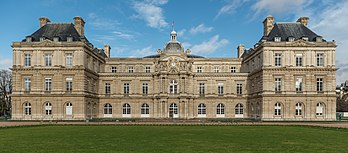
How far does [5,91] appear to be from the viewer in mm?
78625

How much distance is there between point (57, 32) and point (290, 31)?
1604 inches

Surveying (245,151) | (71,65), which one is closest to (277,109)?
(71,65)

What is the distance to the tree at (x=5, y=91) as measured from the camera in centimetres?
7569

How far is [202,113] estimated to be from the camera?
63.2 m

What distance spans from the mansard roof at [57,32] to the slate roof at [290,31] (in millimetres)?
33915

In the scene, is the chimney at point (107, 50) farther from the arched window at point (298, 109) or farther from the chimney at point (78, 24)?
the arched window at point (298, 109)

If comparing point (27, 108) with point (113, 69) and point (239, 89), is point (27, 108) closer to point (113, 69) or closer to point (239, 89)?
point (113, 69)

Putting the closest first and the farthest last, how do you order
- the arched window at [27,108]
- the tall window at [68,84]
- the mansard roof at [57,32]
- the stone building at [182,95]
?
the stone building at [182,95] < the tall window at [68,84] < the arched window at [27,108] < the mansard roof at [57,32]

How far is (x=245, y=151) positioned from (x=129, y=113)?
48.2m

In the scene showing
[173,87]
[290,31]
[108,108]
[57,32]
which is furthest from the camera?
[108,108]

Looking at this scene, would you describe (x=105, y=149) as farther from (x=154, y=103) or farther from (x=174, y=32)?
(x=174, y=32)

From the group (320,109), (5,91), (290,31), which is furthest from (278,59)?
(5,91)

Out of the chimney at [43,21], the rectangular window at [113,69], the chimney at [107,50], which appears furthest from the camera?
the chimney at [107,50]

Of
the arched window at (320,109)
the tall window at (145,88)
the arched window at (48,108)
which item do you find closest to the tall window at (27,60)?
the arched window at (48,108)
